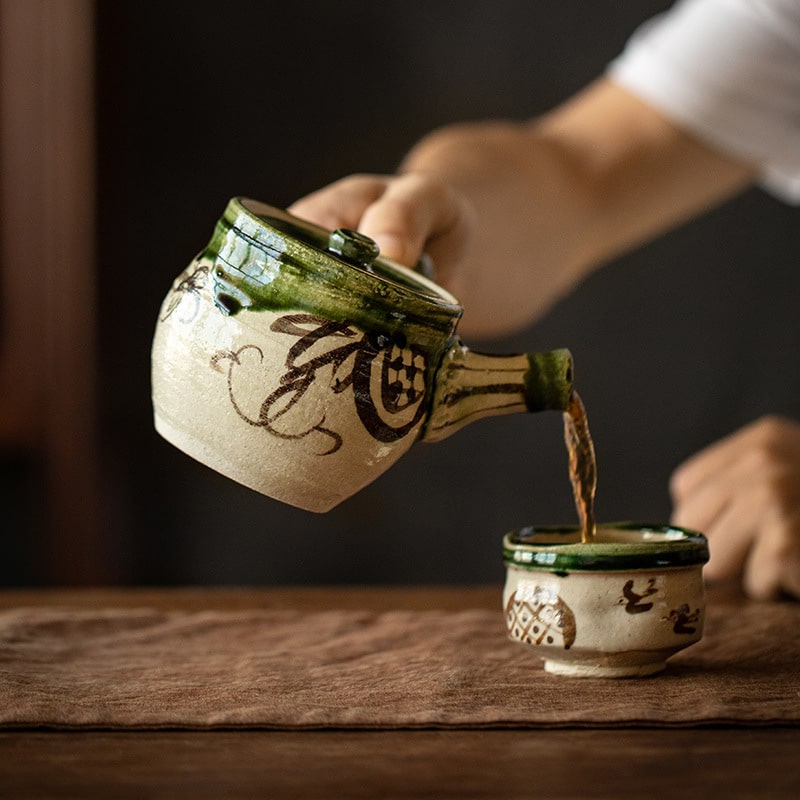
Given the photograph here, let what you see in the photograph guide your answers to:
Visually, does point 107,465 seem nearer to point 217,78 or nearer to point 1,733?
point 217,78

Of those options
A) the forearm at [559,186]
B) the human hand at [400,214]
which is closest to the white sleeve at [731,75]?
the forearm at [559,186]

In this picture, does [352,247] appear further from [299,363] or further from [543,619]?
[543,619]

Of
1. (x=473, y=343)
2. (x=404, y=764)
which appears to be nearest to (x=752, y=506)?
(x=404, y=764)

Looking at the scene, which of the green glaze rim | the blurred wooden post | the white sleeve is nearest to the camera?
the green glaze rim

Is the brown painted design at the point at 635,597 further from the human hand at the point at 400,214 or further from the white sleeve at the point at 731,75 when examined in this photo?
the white sleeve at the point at 731,75

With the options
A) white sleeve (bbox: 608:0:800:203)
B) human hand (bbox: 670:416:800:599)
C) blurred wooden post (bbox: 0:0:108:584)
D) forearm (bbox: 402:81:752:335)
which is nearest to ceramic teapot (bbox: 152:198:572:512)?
human hand (bbox: 670:416:800:599)

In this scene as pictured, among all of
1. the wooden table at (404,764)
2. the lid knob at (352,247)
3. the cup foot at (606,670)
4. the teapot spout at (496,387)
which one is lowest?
the wooden table at (404,764)

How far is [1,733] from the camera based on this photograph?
28.2 inches

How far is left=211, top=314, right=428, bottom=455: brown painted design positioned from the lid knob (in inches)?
3.3

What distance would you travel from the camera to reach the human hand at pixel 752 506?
1.22 m

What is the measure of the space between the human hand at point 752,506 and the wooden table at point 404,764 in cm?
52

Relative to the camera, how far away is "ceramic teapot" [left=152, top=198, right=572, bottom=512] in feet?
2.60

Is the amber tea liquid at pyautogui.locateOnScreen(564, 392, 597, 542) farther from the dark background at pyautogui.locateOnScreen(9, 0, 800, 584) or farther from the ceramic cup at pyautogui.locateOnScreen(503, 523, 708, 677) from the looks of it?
the dark background at pyautogui.locateOnScreen(9, 0, 800, 584)

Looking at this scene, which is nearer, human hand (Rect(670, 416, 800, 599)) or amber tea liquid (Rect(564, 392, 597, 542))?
amber tea liquid (Rect(564, 392, 597, 542))
